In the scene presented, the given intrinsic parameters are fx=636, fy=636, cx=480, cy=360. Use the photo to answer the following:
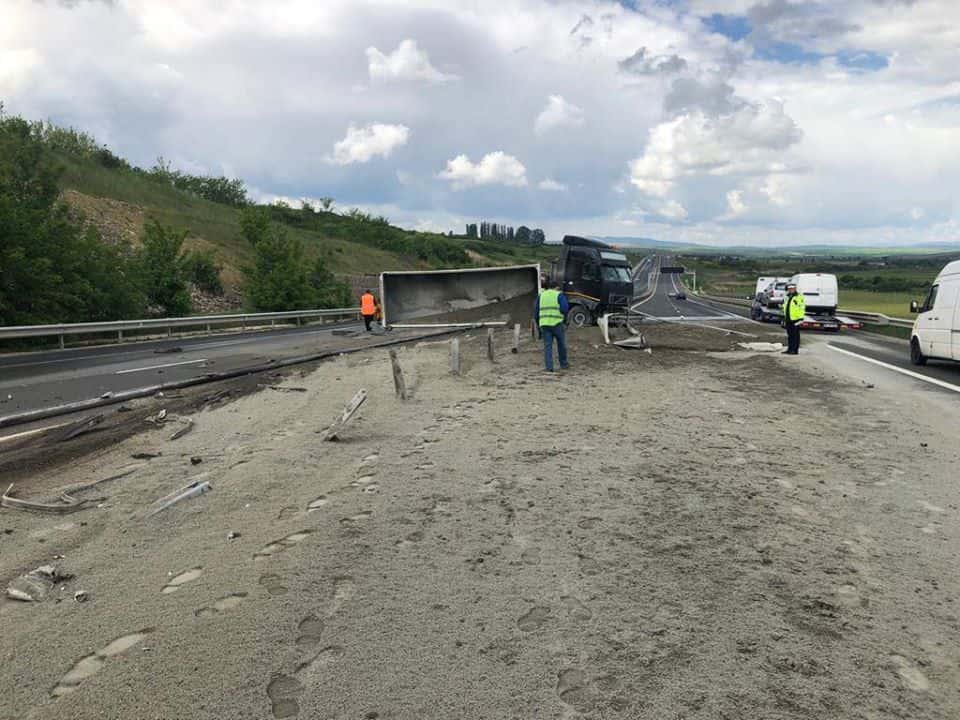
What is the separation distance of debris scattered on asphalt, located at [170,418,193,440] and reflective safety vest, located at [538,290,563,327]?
7348 mm

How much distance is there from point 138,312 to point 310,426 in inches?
784

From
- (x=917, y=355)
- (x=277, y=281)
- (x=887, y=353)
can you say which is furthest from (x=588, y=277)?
(x=277, y=281)

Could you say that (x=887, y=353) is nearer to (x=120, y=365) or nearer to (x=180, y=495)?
(x=180, y=495)

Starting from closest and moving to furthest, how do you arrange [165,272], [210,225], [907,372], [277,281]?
1. [907,372]
2. [165,272]
3. [277,281]
4. [210,225]

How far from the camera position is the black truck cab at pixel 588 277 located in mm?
22469

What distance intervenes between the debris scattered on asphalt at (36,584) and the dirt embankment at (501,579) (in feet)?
0.30

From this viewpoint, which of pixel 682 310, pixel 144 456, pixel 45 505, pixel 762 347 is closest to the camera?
pixel 45 505

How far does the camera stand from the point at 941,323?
14.0 metres

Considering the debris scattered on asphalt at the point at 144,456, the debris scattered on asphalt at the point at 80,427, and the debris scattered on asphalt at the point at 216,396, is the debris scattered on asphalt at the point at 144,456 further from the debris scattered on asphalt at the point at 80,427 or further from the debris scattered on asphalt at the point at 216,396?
Result: the debris scattered on asphalt at the point at 216,396

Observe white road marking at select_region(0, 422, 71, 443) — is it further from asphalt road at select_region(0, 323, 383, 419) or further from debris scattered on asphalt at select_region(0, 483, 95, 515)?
debris scattered on asphalt at select_region(0, 483, 95, 515)

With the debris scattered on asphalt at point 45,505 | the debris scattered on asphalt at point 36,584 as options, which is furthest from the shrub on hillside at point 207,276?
the debris scattered on asphalt at point 36,584

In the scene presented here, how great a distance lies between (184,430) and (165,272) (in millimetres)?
23990

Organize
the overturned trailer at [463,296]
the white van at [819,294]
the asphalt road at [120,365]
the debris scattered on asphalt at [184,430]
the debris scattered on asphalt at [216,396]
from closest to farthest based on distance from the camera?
the debris scattered on asphalt at [184,430] < the debris scattered on asphalt at [216,396] < the asphalt road at [120,365] < the overturned trailer at [463,296] < the white van at [819,294]

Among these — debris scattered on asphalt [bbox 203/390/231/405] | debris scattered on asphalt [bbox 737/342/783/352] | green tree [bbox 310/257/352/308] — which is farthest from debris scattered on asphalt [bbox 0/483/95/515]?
green tree [bbox 310/257/352/308]
